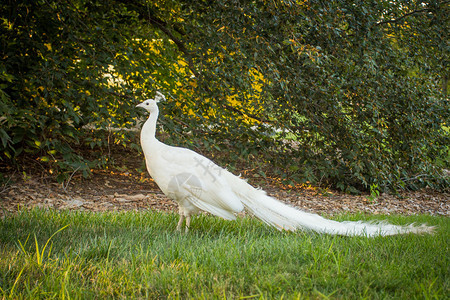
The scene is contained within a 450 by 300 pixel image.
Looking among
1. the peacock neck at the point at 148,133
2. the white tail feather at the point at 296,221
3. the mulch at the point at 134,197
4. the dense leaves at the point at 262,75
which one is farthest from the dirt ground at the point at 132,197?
the white tail feather at the point at 296,221

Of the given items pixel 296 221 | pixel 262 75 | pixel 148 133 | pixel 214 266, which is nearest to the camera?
pixel 214 266

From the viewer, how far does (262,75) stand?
634 cm

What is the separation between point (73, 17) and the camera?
5.59m

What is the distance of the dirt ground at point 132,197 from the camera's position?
5.80m

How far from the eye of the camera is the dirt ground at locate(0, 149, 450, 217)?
580 centimetres

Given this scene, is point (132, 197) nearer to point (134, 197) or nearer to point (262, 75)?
point (134, 197)

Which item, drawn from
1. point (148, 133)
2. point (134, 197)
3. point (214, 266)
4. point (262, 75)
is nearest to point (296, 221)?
point (214, 266)

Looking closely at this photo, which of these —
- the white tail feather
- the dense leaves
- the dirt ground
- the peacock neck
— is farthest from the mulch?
the white tail feather

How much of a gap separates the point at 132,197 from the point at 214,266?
370 centimetres

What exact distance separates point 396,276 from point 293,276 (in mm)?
626

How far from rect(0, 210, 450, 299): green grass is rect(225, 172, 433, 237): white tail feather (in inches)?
5.2

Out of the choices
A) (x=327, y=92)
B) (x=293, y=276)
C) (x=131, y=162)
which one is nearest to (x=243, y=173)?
(x=131, y=162)

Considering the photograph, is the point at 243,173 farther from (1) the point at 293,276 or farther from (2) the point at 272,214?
(1) the point at 293,276

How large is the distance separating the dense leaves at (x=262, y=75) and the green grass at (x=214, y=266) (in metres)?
2.11
